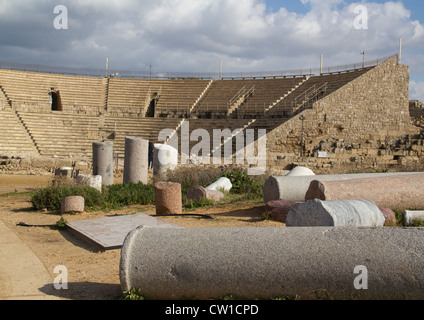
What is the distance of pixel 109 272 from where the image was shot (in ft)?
17.9

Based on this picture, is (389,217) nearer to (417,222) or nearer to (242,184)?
(417,222)

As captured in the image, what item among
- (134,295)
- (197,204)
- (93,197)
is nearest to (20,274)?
(134,295)

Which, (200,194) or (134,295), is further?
(200,194)

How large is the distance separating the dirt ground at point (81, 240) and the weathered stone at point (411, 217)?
2142 mm

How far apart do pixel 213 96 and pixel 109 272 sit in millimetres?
28553

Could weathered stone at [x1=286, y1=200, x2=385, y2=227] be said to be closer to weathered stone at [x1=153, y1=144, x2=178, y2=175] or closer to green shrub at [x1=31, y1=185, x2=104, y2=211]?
green shrub at [x1=31, y1=185, x2=104, y2=211]

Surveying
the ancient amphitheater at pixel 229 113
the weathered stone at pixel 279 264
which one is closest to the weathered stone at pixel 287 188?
the weathered stone at pixel 279 264

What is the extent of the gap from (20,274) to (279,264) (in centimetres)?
321

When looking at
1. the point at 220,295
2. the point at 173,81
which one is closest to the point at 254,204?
the point at 220,295

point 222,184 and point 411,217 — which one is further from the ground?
point 222,184

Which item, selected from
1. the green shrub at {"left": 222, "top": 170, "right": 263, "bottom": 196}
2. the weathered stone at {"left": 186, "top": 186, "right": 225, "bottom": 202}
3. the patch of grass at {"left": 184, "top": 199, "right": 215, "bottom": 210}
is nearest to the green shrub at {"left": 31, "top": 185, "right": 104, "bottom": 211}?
the patch of grass at {"left": 184, "top": 199, "right": 215, "bottom": 210}

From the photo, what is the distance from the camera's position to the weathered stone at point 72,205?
30.6ft

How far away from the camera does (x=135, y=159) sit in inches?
506

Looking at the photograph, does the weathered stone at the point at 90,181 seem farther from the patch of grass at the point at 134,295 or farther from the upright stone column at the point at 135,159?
the patch of grass at the point at 134,295
